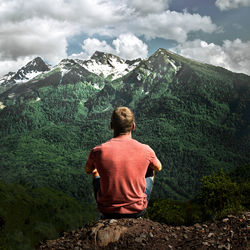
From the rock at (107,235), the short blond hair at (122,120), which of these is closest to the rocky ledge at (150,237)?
the rock at (107,235)

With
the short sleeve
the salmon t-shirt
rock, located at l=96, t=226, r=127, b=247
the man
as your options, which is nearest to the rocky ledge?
rock, located at l=96, t=226, r=127, b=247

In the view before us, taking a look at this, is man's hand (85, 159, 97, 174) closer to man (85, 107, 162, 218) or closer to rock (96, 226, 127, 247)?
man (85, 107, 162, 218)

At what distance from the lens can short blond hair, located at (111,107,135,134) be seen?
581 cm

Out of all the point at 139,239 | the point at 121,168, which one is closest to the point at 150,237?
the point at 139,239

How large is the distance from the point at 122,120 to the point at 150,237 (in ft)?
8.50

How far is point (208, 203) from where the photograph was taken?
110 feet

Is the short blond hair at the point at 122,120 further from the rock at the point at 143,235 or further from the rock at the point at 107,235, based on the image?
the rock at the point at 143,235

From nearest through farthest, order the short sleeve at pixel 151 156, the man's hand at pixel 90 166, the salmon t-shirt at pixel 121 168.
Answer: the salmon t-shirt at pixel 121 168, the short sleeve at pixel 151 156, the man's hand at pixel 90 166

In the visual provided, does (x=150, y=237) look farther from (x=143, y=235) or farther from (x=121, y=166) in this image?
(x=121, y=166)

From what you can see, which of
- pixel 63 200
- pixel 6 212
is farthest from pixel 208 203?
pixel 63 200

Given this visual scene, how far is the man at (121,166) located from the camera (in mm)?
5723

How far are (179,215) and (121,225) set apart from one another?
57.8 metres

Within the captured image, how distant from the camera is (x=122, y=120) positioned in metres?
5.83

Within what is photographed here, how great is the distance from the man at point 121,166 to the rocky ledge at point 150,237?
1.32 feet
